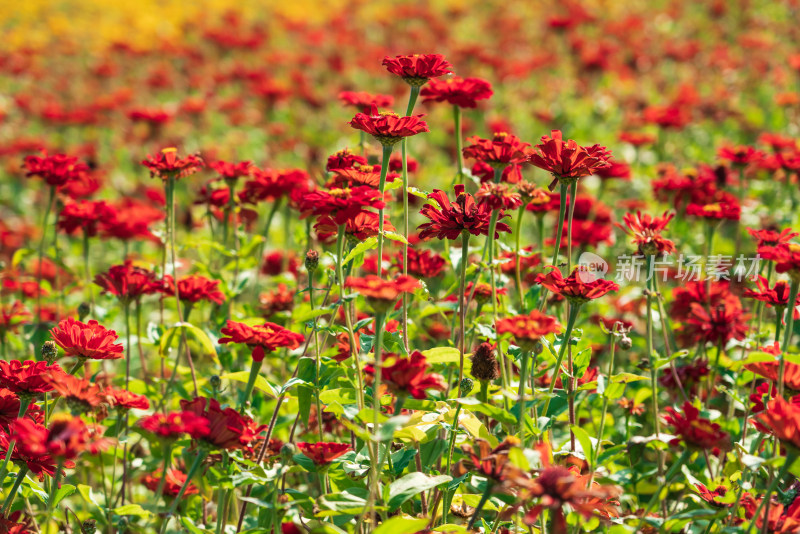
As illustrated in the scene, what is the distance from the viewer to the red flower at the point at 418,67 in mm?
2260

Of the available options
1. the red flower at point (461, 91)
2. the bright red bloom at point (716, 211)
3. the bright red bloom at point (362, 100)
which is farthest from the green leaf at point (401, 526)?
the bright red bloom at point (716, 211)

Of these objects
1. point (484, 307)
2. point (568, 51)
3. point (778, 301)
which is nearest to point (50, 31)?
point (568, 51)

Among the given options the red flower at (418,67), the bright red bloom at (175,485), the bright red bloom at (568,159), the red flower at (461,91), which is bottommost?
the bright red bloom at (175,485)

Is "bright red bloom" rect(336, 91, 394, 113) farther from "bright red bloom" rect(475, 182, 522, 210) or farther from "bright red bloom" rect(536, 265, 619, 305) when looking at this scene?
"bright red bloom" rect(536, 265, 619, 305)

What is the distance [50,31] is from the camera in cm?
1220

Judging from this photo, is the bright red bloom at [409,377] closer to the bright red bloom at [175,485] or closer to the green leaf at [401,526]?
the green leaf at [401,526]

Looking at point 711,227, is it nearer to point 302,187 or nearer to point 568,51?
point 302,187

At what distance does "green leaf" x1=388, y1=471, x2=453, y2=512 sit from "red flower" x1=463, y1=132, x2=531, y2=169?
106 cm

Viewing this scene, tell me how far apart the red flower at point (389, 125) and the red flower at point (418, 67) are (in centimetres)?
21

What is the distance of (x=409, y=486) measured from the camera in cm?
196

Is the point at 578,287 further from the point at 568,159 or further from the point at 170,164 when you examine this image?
the point at 170,164

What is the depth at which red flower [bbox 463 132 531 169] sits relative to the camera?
2.47 meters

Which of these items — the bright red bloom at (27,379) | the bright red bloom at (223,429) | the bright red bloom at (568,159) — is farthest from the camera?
the bright red bloom at (568,159)

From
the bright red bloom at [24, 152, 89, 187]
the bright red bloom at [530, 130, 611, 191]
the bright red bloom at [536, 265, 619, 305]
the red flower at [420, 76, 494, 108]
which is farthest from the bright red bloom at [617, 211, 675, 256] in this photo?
the bright red bloom at [24, 152, 89, 187]
